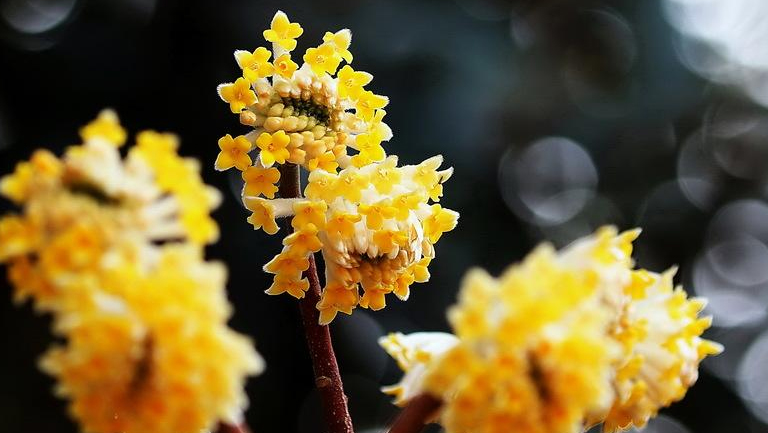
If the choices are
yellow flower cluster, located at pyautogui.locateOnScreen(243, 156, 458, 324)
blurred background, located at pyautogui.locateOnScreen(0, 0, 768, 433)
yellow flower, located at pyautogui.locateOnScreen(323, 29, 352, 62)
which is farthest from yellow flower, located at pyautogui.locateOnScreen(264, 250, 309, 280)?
blurred background, located at pyautogui.locateOnScreen(0, 0, 768, 433)

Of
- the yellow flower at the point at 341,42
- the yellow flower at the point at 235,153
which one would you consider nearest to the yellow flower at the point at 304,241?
the yellow flower at the point at 235,153

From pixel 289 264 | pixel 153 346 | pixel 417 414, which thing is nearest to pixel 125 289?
pixel 153 346

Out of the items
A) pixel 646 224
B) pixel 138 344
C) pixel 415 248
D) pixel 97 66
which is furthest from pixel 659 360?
pixel 646 224

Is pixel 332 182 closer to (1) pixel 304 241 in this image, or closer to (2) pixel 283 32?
(1) pixel 304 241

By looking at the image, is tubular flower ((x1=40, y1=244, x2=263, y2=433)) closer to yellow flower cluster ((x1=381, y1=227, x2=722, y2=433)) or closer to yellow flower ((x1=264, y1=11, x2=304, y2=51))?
yellow flower cluster ((x1=381, y1=227, x2=722, y2=433))

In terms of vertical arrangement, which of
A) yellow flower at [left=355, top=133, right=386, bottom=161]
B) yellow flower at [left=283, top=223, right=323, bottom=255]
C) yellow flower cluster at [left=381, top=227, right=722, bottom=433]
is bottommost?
yellow flower cluster at [left=381, top=227, right=722, bottom=433]
